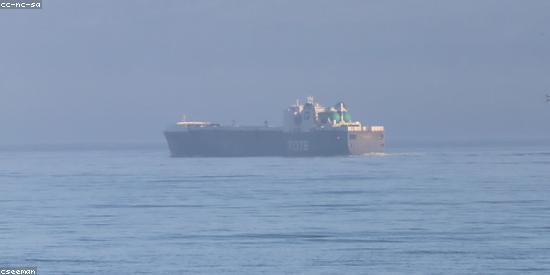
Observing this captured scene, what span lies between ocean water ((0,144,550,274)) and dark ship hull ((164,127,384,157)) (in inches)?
1843

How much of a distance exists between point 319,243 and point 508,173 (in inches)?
2170

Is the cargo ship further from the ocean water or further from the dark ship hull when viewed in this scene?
the ocean water

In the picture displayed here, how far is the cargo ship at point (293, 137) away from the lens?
141500mm

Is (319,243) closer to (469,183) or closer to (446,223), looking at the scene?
(446,223)

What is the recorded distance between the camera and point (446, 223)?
5297 cm

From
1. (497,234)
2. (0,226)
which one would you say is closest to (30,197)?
(0,226)

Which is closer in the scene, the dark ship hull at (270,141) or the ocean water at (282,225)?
the ocean water at (282,225)

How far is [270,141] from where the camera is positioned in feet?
478

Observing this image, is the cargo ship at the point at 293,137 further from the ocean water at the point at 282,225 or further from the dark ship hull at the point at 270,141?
the ocean water at the point at 282,225

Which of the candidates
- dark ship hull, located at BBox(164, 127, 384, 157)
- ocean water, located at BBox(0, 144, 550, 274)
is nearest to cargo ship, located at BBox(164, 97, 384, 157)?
dark ship hull, located at BBox(164, 127, 384, 157)

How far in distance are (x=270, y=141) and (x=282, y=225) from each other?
93.1 meters

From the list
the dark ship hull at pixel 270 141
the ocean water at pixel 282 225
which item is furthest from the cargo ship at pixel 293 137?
the ocean water at pixel 282 225

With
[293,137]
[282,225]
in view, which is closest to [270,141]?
[293,137]

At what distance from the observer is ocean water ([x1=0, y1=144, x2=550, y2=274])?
134 ft
